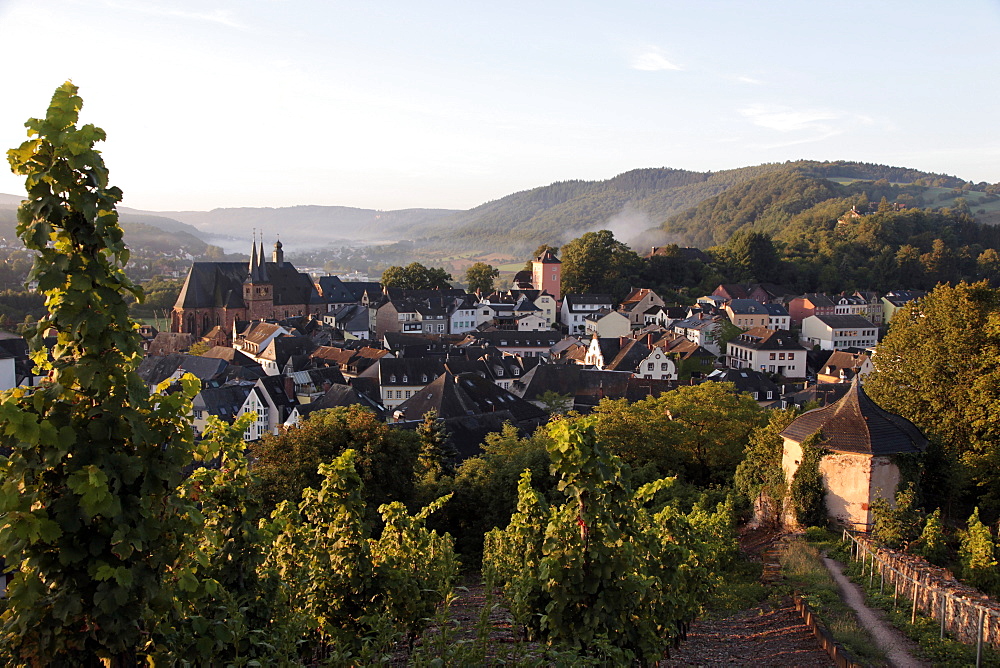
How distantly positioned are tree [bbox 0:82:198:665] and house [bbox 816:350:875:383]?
59.0m

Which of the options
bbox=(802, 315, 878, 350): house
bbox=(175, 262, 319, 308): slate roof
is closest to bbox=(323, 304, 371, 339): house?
bbox=(175, 262, 319, 308): slate roof

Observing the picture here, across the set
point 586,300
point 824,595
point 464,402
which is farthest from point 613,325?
point 824,595

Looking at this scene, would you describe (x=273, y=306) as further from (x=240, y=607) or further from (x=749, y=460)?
(x=240, y=607)

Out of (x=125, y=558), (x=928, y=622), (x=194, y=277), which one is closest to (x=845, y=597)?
(x=928, y=622)

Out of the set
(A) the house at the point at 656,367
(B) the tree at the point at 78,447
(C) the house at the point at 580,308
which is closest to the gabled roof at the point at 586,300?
(C) the house at the point at 580,308

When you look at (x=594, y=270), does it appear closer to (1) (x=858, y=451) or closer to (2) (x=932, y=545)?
(1) (x=858, y=451)

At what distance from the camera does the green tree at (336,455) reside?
21.2 metres

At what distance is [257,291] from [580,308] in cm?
3912

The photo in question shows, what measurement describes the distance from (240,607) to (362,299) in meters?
92.6

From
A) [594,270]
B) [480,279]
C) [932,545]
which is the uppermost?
[594,270]

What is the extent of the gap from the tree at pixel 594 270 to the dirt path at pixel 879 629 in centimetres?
8578

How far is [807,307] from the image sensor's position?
92.1 meters

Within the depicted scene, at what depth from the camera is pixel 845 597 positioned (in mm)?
14992

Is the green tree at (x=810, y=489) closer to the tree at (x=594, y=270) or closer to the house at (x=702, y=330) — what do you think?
the house at (x=702, y=330)
